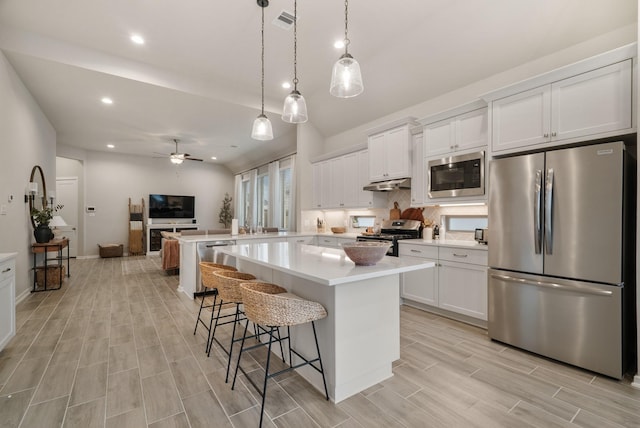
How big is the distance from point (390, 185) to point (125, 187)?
859 centimetres

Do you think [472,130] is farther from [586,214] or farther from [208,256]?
[208,256]

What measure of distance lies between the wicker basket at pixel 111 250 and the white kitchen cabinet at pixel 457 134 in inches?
342

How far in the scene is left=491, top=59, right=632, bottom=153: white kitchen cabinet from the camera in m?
2.21

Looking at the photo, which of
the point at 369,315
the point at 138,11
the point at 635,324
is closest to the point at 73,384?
the point at 369,315

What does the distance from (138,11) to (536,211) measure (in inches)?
173

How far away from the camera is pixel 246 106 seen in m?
5.21

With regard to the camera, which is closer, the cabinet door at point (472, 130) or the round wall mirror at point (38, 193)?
the cabinet door at point (472, 130)

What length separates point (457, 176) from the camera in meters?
3.46

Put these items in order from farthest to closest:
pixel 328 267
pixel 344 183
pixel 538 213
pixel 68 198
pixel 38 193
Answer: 1. pixel 68 198
2. pixel 344 183
3. pixel 38 193
4. pixel 538 213
5. pixel 328 267

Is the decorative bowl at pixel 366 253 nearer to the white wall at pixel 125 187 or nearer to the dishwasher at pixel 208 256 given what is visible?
the dishwasher at pixel 208 256

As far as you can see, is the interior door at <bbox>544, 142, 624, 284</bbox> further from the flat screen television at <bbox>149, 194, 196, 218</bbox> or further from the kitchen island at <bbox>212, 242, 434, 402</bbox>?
Result: the flat screen television at <bbox>149, 194, 196, 218</bbox>

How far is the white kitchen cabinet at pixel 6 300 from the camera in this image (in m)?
2.40

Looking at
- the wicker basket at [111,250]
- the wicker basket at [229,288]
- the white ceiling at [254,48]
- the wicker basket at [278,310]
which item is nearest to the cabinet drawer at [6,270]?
the wicker basket at [229,288]

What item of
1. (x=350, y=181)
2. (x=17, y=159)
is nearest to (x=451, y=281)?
(x=350, y=181)
